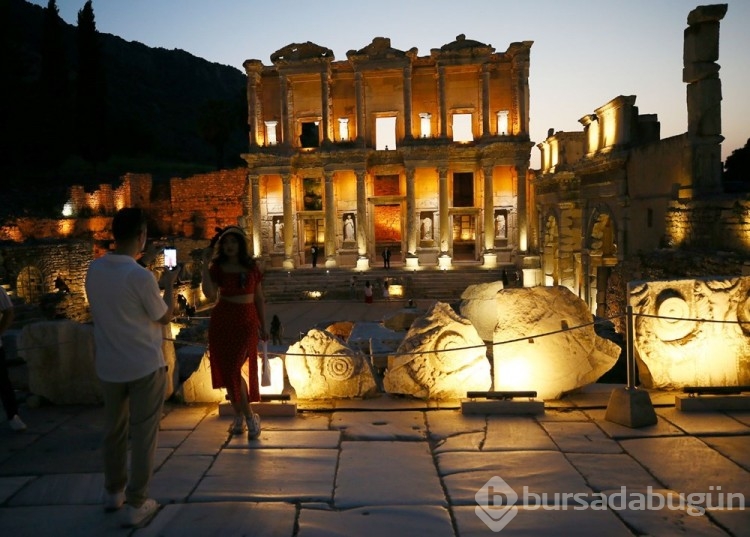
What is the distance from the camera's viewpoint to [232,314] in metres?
5.43

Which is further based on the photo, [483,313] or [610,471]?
[483,313]

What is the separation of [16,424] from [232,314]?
2.26 meters

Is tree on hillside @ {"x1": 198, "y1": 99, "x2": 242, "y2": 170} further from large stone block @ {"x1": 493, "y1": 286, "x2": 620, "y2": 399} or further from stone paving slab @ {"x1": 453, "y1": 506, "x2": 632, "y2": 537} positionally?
stone paving slab @ {"x1": 453, "y1": 506, "x2": 632, "y2": 537}

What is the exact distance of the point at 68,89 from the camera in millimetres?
48781

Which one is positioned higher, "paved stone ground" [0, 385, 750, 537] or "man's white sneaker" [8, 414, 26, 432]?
"man's white sneaker" [8, 414, 26, 432]

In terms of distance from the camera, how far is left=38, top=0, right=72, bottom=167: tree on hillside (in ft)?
149

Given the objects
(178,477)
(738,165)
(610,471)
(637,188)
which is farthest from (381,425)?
(738,165)

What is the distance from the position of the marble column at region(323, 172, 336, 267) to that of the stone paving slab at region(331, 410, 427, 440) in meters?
28.8

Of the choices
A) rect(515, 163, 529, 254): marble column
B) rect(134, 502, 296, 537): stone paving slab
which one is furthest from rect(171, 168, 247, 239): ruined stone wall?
rect(134, 502, 296, 537): stone paving slab

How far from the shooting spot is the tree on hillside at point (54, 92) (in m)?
45.5

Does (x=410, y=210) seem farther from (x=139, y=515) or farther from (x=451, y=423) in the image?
(x=139, y=515)

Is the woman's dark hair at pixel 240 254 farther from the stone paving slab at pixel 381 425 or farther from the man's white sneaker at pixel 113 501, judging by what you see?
the man's white sneaker at pixel 113 501

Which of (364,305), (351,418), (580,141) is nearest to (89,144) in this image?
(364,305)

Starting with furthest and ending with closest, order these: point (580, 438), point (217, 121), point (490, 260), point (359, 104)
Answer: point (217, 121), point (359, 104), point (490, 260), point (580, 438)
